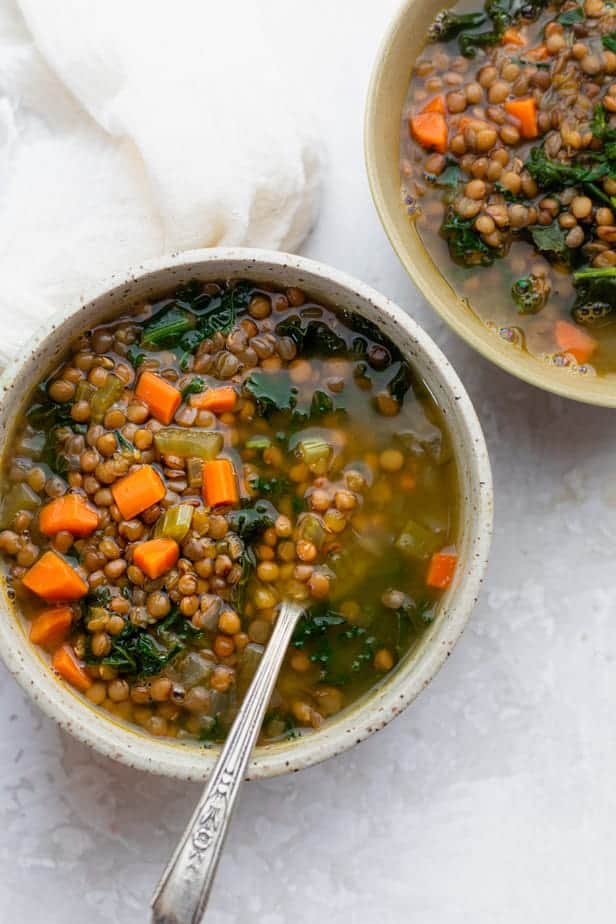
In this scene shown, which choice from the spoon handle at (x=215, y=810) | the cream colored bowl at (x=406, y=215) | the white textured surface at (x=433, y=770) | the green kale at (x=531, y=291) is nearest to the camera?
the spoon handle at (x=215, y=810)

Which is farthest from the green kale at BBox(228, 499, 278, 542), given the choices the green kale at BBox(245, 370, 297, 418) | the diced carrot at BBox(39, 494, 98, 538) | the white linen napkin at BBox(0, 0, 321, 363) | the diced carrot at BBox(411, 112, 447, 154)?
the diced carrot at BBox(411, 112, 447, 154)

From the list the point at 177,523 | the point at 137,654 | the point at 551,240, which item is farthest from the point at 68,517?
the point at 551,240

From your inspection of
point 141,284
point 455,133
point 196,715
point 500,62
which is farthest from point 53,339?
point 500,62

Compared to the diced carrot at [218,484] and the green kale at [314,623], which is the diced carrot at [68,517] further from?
the green kale at [314,623]

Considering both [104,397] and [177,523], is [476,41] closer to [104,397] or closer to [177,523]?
[104,397]

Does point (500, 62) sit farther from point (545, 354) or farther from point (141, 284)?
point (141, 284)

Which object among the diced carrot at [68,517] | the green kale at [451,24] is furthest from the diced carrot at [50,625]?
the green kale at [451,24]
